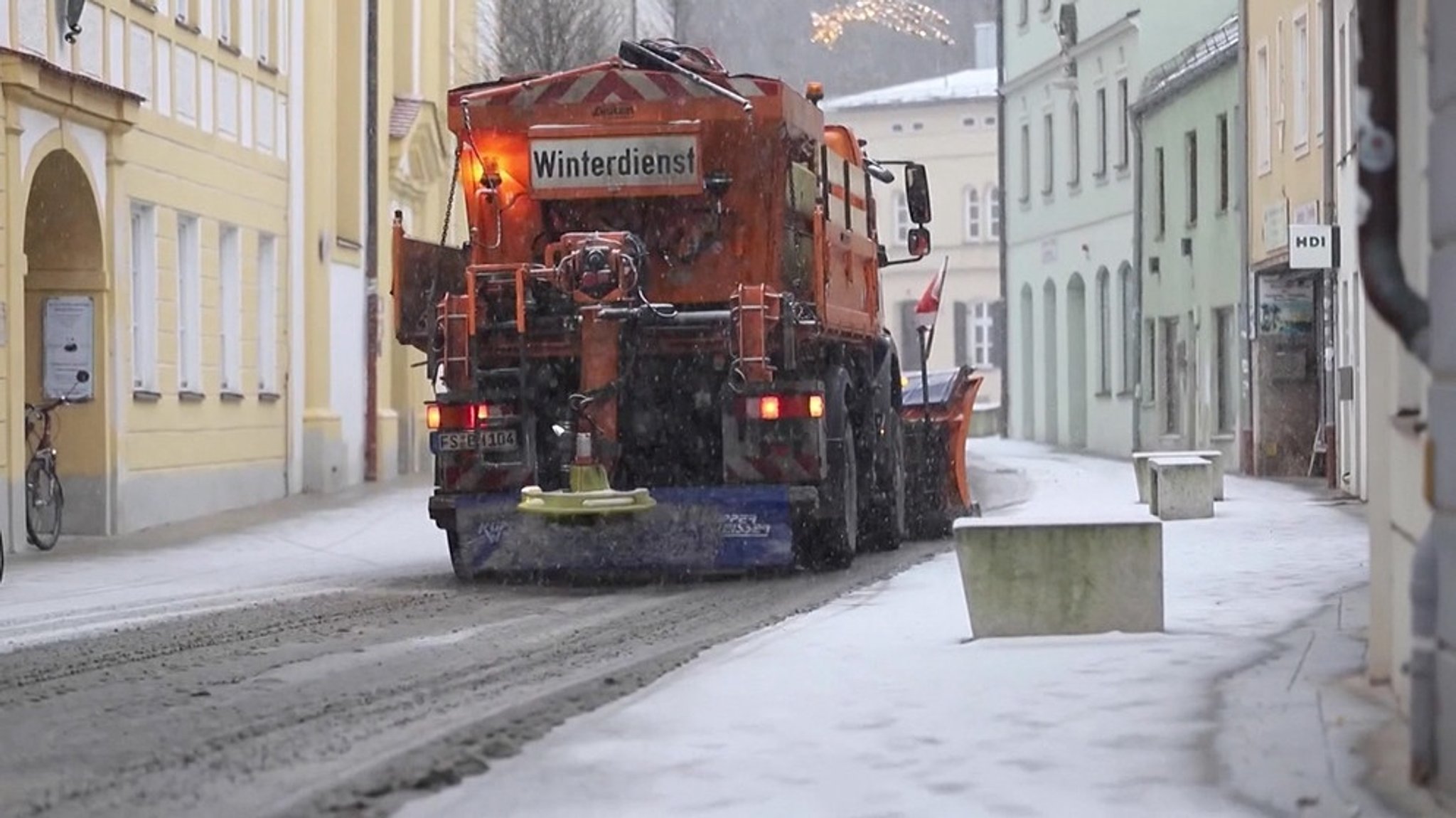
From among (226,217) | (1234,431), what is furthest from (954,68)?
(226,217)

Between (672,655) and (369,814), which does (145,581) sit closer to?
(672,655)

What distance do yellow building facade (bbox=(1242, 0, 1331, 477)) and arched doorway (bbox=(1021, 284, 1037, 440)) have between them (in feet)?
65.0

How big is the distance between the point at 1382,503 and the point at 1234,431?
28864 mm

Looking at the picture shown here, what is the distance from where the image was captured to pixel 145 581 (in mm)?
19578

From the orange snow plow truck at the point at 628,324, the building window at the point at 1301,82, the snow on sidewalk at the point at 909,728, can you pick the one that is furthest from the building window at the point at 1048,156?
the snow on sidewalk at the point at 909,728

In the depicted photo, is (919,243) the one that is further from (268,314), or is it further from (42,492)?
(268,314)

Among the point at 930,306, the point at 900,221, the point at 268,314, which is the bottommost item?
the point at 930,306

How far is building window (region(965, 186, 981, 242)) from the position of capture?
267ft

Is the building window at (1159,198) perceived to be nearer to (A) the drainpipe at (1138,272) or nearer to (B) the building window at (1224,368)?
(A) the drainpipe at (1138,272)

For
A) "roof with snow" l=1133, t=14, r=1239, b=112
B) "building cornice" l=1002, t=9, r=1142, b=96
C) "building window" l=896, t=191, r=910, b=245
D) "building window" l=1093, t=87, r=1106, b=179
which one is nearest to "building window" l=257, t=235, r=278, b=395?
"roof with snow" l=1133, t=14, r=1239, b=112

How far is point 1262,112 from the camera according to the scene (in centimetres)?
3597

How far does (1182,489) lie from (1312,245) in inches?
238

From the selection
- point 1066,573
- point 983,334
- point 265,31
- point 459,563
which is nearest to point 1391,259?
point 1066,573

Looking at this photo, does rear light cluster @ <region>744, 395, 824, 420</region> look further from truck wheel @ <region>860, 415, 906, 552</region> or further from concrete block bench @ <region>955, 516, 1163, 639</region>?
concrete block bench @ <region>955, 516, 1163, 639</region>
